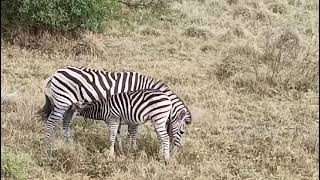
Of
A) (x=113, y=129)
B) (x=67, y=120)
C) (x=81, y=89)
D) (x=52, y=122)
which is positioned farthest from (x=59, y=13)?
(x=113, y=129)

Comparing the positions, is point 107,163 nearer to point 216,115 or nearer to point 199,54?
point 216,115

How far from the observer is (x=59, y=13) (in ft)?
40.2

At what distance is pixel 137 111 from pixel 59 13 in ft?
18.6

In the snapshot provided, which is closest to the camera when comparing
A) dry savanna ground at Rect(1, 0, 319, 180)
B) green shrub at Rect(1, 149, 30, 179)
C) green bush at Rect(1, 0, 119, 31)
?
green shrub at Rect(1, 149, 30, 179)

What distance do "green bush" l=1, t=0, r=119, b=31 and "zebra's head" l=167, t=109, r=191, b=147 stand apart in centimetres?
534

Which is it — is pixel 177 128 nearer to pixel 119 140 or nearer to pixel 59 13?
pixel 119 140

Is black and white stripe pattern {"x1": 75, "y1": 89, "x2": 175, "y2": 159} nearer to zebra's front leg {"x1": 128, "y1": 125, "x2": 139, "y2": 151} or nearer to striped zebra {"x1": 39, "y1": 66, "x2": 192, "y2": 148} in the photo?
zebra's front leg {"x1": 128, "y1": 125, "x2": 139, "y2": 151}

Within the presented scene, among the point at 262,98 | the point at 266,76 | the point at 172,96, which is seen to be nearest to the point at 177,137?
the point at 172,96

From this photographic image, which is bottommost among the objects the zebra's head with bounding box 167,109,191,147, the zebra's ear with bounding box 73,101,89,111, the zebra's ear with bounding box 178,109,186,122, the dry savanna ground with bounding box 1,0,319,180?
the dry savanna ground with bounding box 1,0,319,180

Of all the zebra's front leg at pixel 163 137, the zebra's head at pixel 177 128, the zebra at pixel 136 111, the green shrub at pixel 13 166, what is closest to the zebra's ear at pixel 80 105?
the zebra at pixel 136 111

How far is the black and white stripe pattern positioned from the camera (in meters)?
7.13

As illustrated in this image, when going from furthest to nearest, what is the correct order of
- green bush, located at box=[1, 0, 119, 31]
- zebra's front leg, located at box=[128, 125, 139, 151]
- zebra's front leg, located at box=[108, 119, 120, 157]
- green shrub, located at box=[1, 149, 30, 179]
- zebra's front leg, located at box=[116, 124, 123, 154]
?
green bush, located at box=[1, 0, 119, 31] < zebra's front leg, located at box=[128, 125, 139, 151] < zebra's front leg, located at box=[116, 124, 123, 154] < zebra's front leg, located at box=[108, 119, 120, 157] < green shrub, located at box=[1, 149, 30, 179]

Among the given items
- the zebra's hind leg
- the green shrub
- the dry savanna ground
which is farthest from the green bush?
the green shrub

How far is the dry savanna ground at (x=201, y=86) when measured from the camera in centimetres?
684
